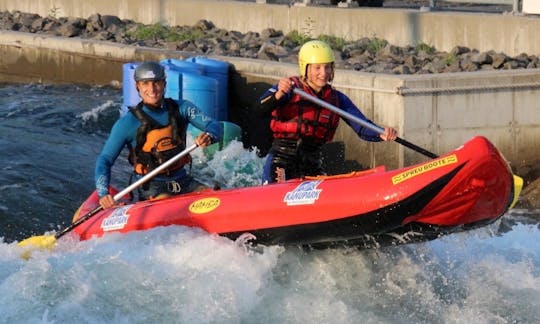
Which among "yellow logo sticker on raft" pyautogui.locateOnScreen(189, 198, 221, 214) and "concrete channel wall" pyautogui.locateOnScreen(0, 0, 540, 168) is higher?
"concrete channel wall" pyautogui.locateOnScreen(0, 0, 540, 168)

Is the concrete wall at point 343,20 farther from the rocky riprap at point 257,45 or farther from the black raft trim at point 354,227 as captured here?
the black raft trim at point 354,227

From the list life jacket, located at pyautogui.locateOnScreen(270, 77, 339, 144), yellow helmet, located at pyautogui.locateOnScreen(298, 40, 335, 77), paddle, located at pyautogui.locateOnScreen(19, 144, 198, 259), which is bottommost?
paddle, located at pyautogui.locateOnScreen(19, 144, 198, 259)

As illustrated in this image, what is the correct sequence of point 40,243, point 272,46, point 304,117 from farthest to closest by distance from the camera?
point 272,46 → point 304,117 → point 40,243

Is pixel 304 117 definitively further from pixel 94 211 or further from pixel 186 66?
pixel 186 66

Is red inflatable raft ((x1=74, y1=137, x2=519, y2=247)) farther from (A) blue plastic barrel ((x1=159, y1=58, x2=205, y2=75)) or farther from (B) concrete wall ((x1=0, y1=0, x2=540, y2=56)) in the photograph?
(B) concrete wall ((x1=0, y1=0, x2=540, y2=56))

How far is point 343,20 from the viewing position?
46.8 feet

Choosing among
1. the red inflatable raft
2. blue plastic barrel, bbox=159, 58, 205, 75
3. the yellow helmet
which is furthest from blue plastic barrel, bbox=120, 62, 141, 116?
the red inflatable raft

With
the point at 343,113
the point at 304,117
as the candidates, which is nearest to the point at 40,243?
the point at 304,117

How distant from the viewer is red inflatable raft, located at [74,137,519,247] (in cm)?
664

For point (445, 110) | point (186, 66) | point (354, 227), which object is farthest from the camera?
point (186, 66)

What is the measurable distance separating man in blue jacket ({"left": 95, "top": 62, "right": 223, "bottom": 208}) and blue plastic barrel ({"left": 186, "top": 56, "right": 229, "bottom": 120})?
4389 millimetres

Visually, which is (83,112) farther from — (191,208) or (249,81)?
(191,208)

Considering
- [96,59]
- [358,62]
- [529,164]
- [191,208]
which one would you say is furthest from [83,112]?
[191,208]

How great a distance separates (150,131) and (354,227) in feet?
5.23
